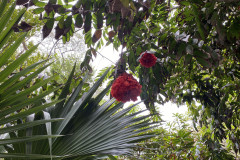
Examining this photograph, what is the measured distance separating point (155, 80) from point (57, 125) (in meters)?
0.66

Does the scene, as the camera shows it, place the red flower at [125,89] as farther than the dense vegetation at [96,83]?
Yes

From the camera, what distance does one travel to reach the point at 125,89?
1.06 meters

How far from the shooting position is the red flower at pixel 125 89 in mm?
1062

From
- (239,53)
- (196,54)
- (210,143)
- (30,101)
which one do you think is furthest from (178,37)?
(210,143)

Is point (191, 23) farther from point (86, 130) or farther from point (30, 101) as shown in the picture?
point (30, 101)

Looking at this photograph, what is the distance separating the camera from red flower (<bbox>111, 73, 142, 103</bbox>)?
1.06m

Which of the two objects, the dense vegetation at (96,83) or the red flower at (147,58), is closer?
the dense vegetation at (96,83)

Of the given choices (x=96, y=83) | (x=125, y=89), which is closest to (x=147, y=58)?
(x=125, y=89)

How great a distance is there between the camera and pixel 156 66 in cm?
125

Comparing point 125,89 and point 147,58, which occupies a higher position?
point 147,58

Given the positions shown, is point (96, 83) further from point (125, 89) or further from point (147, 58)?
point (147, 58)

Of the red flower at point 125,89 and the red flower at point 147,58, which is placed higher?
the red flower at point 147,58

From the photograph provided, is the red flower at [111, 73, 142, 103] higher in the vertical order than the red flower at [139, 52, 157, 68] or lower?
lower

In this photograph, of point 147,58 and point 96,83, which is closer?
point 96,83
